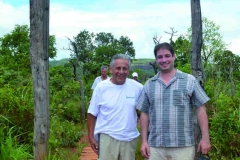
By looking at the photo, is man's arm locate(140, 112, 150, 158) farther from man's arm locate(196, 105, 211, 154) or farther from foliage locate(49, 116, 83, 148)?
foliage locate(49, 116, 83, 148)

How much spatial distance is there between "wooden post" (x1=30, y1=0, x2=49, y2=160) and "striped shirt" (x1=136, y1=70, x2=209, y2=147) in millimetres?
2001

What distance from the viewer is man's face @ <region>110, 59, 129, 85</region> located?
10.8 ft

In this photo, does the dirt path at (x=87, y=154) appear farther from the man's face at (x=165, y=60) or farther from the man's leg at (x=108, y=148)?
the man's face at (x=165, y=60)

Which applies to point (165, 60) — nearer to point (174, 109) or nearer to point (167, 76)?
point (167, 76)

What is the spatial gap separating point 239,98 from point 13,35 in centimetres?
2542

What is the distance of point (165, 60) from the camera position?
3062 mm

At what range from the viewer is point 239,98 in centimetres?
717

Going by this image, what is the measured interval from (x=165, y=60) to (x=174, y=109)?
38 cm

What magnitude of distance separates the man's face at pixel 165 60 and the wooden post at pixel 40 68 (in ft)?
6.51

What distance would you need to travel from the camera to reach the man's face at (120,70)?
130 inches

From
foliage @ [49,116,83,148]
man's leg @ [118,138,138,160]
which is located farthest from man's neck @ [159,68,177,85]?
foliage @ [49,116,83,148]

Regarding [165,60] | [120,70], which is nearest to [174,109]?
[165,60]

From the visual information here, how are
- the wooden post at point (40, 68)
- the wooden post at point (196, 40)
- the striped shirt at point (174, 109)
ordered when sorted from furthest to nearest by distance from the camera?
1. the wooden post at point (196, 40)
2. the wooden post at point (40, 68)
3. the striped shirt at point (174, 109)

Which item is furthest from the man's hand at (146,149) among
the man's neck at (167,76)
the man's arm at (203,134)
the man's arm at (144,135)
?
the man's neck at (167,76)
